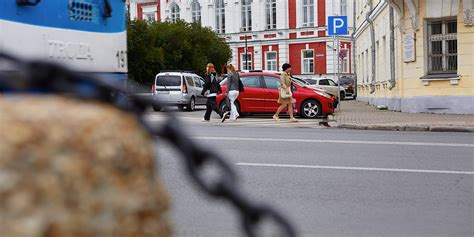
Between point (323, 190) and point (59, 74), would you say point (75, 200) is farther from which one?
point (323, 190)

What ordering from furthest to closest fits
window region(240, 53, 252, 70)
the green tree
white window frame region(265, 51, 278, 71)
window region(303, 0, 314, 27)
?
window region(240, 53, 252, 70) → white window frame region(265, 51, 278, 71) → window region(303, 0, 314, 27) → the green tree

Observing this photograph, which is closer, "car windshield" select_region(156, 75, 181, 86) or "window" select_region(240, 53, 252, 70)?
"car windshield" select_region(156, 75, 181, 86)

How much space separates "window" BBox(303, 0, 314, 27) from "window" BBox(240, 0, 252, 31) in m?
5.19

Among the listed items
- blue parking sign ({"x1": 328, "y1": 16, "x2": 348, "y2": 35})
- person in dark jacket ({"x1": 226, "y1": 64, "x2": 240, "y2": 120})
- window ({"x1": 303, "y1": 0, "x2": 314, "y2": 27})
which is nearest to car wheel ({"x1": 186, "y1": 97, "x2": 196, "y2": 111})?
blue parking sign ({"x1": 328, "y1": 16, "x2": 348, "y2": 35})

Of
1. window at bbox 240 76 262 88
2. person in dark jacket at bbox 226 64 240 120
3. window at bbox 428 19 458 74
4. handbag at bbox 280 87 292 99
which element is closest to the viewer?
handbag at bbox 280 87 292 99

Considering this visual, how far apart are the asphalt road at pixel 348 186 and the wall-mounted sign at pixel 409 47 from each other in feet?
35.0

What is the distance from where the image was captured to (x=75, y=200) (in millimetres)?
997

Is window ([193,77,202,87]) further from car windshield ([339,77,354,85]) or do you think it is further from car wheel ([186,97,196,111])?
car windshield ([339,77,354,85])

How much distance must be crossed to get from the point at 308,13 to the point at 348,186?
5947 cm

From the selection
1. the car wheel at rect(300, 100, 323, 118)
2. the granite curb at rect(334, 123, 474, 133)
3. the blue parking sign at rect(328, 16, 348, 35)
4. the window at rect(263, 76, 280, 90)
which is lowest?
the granite curb at rect(334, 123, 474, 133)

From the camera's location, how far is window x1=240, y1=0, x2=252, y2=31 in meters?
68.6

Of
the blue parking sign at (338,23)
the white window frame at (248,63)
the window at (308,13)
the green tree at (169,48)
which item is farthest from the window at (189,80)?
the white window frame at (248,63)

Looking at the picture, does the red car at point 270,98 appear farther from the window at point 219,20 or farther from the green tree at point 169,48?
the window at point 219,20

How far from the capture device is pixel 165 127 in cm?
117
